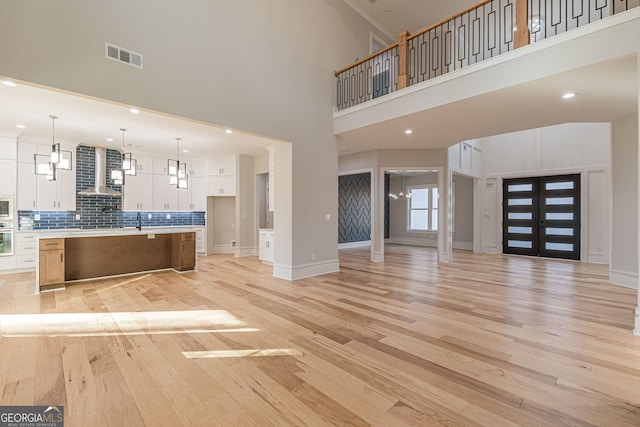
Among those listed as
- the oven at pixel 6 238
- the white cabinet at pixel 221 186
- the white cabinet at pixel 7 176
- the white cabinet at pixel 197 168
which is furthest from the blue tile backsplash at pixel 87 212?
the white cabinet at pixel 221 186

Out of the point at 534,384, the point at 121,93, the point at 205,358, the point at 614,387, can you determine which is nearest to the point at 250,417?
the point at 205,358

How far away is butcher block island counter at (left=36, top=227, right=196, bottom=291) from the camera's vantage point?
4.69 m

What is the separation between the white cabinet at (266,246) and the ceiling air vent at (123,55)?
4416mm

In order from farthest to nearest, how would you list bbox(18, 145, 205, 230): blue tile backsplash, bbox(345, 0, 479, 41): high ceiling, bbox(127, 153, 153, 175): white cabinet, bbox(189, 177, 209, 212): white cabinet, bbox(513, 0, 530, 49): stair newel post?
bbox(189, 177, 209, 212): white cabinet < bbox(127, 153, 153, 175): white cabinet < bbox(345, 0, 479, 41): high ceiling < bbox(18, 145, 205, 230): blue tile backsplash < bbox(513, 0, 530, 49): stair newel post

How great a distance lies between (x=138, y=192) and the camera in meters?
8.06

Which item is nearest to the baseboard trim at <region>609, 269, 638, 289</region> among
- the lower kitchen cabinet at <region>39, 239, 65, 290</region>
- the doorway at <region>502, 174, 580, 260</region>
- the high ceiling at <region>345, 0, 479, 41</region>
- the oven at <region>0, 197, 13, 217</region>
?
the doorway at <region>502, 174, 580, 260</region>

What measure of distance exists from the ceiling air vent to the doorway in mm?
9719

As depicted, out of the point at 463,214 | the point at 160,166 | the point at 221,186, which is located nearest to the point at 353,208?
the point at 463,214

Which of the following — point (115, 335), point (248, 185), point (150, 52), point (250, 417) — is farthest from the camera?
point (248, 185)

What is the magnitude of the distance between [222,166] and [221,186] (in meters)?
0.62

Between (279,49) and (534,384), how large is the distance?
5863 mm

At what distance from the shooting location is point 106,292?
4.63m

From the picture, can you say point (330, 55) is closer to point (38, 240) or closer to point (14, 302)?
point (38, 240)

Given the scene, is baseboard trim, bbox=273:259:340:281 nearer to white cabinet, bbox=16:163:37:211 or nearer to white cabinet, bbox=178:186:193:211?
white cabinet, bbox=178:186:193:211
